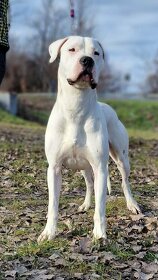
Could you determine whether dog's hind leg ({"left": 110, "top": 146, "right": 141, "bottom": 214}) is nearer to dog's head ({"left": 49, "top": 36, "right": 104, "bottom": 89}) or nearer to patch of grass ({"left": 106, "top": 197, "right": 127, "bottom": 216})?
patch of grass ({"left": 106, "top": 197, "right": 127, "bottom": 216})

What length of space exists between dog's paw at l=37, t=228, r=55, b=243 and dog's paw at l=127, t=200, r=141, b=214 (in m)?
1.26

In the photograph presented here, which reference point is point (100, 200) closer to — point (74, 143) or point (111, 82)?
point (74, 143)

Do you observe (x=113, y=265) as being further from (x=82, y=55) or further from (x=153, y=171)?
(x=153, y=171)

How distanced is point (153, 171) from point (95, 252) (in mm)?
5118

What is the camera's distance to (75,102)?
537 cm

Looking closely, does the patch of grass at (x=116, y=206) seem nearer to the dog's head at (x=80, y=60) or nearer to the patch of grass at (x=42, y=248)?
the patch of grass at (x=42, y=248)

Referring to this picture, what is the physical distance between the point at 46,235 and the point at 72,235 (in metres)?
0.30

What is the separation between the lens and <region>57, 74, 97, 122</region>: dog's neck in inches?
210

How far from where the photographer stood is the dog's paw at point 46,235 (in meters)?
5.39

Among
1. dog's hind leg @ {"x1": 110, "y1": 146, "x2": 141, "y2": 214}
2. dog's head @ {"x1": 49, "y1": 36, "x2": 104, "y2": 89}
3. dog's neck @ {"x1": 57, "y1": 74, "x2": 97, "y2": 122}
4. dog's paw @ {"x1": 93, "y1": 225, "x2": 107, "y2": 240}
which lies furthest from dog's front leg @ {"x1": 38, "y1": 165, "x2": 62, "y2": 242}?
dog's hind leg @ {"x1": 110, "y1": 146, "x2": 141, "y2": 214}

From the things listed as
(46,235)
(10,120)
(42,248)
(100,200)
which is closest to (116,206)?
(100,200)

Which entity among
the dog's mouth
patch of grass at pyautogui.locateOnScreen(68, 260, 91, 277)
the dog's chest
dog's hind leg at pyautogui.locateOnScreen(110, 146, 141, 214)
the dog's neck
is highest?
the dog's mouth

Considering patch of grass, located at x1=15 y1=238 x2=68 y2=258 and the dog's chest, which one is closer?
patch of grass, located at x1=15 y1=238 x2=68 y2=258

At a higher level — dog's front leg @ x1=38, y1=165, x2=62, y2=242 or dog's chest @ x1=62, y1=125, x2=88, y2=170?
dog's chest @ x1=62, y1=125, x2=88, y2=170
